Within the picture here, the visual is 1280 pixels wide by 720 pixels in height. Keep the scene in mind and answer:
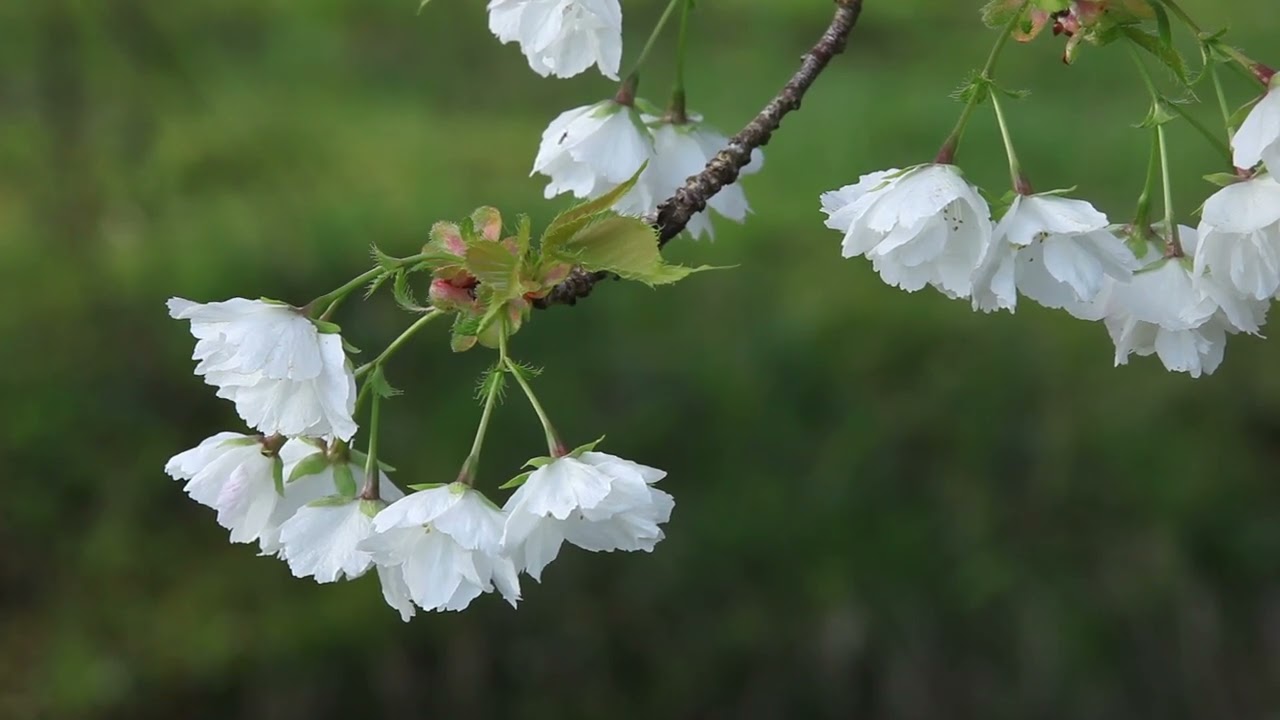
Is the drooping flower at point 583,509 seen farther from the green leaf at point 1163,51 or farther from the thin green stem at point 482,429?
the green leaf at point 1163,51

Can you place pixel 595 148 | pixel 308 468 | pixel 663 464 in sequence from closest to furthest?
pixel 308 468 → pixel 595 148 → pixel 663 464

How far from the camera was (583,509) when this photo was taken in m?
0.80

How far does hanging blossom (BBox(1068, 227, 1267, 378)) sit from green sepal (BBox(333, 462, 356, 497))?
483 mm

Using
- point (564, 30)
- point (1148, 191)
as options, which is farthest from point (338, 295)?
point (1148, 191)

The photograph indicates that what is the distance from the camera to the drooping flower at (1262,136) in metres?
0.78

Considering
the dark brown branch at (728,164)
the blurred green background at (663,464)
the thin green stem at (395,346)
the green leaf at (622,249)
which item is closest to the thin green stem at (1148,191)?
the dark brown branch at (728,164)

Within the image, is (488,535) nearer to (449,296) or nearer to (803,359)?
(449,296)

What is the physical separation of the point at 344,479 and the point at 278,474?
49 mm

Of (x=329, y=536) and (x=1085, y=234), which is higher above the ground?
(x=1085, y=234)

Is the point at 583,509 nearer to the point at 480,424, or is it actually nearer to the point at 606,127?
the point at 480,424

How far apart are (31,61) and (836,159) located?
2103mm

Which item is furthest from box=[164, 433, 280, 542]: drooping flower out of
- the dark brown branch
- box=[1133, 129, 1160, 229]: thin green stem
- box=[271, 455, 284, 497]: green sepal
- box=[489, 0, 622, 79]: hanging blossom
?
box=[1133, 129, 1160, 229]: thin green stem

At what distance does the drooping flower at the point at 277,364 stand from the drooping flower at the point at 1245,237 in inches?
21.2

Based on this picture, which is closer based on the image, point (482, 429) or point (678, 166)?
point (482, 429)
